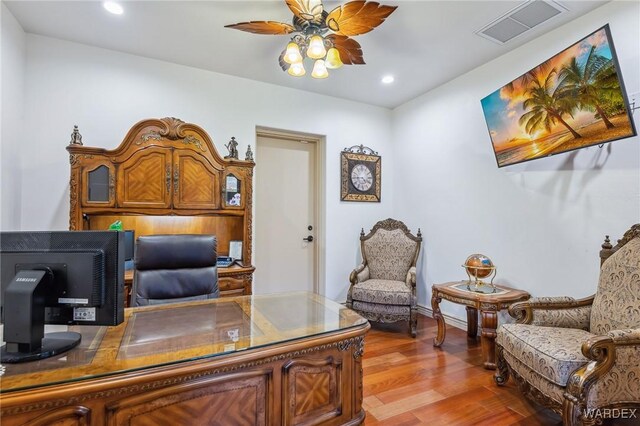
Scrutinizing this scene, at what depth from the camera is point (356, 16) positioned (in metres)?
2.01

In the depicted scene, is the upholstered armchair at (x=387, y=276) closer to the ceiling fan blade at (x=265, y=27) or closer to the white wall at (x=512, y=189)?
the white wall at (x=512, y=189)

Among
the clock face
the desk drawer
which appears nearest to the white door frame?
the clock face

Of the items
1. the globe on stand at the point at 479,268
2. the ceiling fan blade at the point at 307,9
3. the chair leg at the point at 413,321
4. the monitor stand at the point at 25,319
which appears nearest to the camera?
the monitor stand at the point at 25,319

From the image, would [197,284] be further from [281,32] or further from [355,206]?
[355,206]

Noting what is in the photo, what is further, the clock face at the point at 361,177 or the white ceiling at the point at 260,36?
the clock face at the point at 361,177

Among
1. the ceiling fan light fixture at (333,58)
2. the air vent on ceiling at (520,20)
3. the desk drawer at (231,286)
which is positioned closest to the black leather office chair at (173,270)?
the desk drawer at (231,286)

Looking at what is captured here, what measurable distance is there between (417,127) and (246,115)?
2200mm

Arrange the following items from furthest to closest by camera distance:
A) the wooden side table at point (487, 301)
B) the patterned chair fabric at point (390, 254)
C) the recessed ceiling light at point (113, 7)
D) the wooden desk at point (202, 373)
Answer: the patterned chair fabric at point (390, 254), the wooden side table at point (487, 301), the recessed ceiling light at point (113, 7), the wooden desk at point (202, 373)

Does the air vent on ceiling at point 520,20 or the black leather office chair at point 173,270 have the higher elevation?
the air vent on ceiling at point 520,20

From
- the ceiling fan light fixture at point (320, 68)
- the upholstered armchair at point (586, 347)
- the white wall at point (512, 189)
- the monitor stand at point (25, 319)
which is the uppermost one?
the ceiling fan light fixture at point (320, 68)

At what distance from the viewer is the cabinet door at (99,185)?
2555mm

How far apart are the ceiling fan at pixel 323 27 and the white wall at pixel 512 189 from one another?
1640 millimetres

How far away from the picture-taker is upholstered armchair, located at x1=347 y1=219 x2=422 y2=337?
3.21 metres

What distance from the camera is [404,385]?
2.25 metres
